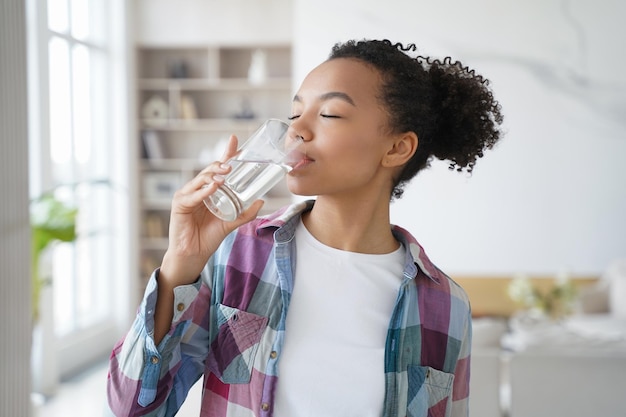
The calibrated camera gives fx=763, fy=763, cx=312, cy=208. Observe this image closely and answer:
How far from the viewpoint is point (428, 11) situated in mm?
5879

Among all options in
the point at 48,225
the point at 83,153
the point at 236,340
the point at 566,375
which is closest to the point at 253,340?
the point at 236,340

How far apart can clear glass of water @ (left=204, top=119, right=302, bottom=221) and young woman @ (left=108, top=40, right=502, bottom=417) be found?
0.02 metres

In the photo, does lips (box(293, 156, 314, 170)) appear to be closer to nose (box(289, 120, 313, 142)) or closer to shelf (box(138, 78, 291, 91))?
nose (box(289, 120, 313, 142))

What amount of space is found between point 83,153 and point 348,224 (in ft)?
14.9

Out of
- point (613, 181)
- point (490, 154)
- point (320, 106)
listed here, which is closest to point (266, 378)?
point (320, 106)

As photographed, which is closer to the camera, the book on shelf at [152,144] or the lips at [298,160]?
the lips at [298,160]

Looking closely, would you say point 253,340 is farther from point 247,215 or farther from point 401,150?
point 401,150

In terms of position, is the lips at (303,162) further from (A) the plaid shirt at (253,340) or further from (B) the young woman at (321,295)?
(A) the plaid shirt at (253,340)

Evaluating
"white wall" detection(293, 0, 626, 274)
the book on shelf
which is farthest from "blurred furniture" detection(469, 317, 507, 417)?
the book on shelf

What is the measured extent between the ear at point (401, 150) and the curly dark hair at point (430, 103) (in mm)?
15

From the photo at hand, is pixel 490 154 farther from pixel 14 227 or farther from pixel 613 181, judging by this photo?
pixel 14 227

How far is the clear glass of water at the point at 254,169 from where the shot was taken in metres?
1.17

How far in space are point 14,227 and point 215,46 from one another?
Result: 172 inches

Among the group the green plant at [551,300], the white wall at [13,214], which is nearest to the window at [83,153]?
the white wall at [13,214]
